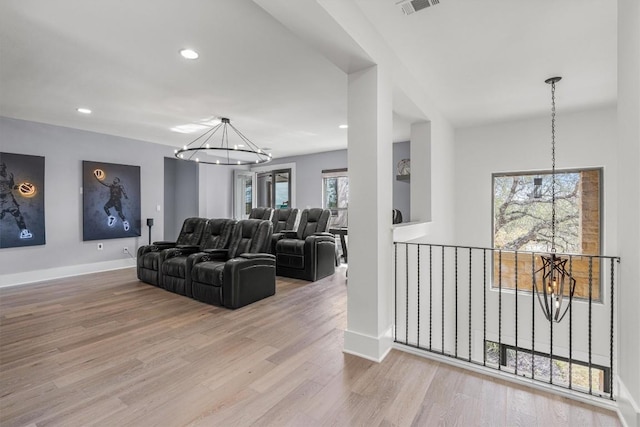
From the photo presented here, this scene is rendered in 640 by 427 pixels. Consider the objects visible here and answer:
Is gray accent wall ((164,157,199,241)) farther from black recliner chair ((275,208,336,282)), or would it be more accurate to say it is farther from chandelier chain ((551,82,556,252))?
chandelier chain ((551,82,556,252))

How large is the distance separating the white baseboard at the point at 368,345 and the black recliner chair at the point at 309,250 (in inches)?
97.1

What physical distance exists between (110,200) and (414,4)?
5.95 metres

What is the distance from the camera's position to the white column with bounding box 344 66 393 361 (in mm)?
2385

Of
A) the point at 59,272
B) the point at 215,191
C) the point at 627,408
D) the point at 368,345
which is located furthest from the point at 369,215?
the point at 215,191

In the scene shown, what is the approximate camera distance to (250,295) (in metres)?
3.74

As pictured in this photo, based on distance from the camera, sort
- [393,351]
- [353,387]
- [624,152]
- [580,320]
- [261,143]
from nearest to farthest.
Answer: [624,152] < [353,387] < [393,351] < [580,320] < [261,143]

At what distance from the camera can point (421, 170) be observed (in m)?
3.91

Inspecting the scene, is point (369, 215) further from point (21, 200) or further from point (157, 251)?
point (21, 200)

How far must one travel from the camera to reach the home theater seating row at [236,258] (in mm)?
3650

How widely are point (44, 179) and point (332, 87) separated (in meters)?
4.90

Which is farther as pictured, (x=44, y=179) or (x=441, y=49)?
(x=44, y=179)

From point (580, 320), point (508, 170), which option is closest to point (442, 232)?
point (508, 170)

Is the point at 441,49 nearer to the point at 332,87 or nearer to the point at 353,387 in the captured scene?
the point at 332,87

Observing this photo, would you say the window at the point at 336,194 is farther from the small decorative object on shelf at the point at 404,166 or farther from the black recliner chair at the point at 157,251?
the black recliner chair at the point at 157,251
